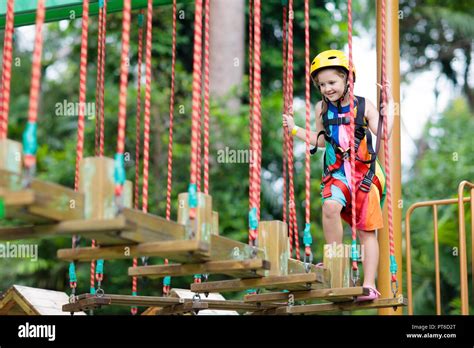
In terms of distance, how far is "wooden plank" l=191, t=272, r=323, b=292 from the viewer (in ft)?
14.3

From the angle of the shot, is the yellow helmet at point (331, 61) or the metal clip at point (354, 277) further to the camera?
the yellow helmet at point (331, 61)

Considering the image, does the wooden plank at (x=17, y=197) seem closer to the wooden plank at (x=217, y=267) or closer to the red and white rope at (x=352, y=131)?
the wooden plank at (x=217, y=267)

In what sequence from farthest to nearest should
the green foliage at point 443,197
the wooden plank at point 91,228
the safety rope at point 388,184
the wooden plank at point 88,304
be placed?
the green foliage at point 443,197, the wooden plank at point 88,304, the safety rope at point 388,184, the wooden plank at point 91,228

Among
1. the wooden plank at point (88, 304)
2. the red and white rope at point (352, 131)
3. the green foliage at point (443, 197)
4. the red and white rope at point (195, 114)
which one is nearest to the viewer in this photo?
the red and white rope at point (195, 114)

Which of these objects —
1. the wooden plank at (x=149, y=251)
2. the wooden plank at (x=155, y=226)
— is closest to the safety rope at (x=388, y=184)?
the wooden plank at (x=149, y=251)

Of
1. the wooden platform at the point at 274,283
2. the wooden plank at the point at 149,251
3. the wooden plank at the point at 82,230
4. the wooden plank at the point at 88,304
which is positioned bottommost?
the wooden plank at the point at 88,304

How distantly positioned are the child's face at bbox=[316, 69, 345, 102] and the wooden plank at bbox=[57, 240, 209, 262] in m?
1.71

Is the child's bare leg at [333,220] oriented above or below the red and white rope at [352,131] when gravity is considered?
below

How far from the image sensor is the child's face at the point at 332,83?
5309mm

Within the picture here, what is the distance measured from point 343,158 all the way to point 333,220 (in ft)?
1.11

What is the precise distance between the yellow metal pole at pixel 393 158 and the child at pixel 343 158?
0.53m
